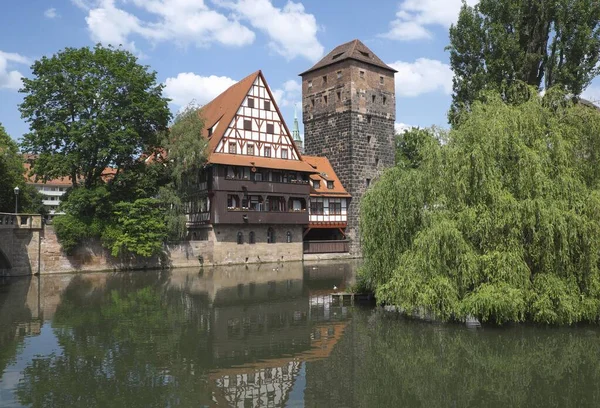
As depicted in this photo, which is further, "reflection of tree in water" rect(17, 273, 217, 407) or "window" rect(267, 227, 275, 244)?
"window" rect(267, 227, 275, 244)

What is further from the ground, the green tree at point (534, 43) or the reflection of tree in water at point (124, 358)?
the green tree at point (534, 43)

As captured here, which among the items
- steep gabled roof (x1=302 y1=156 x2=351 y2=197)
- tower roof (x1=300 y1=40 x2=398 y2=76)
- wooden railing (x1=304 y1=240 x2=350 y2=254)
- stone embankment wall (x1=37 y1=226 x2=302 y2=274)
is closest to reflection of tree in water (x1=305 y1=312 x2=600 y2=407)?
stone embankment wall (x1=37 y1=226 x2=302 y2=274)

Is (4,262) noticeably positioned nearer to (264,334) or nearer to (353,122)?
(264,334)

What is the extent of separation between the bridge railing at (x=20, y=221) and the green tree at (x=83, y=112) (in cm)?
356

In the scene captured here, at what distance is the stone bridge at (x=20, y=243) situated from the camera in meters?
35.6

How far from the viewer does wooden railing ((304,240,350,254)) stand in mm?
51312

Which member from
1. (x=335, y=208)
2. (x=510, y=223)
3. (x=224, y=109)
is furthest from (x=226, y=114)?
(x=510, y=223)

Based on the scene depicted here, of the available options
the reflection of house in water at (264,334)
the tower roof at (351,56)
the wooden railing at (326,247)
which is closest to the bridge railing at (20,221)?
the reflection of house in water at (264,334)

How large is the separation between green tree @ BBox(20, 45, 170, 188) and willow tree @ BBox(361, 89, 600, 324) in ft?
88.9

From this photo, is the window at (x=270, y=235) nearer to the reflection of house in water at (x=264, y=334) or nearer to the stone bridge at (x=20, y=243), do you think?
the reflection of house in water at (x=264, y=334)

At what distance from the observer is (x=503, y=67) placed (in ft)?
91.4

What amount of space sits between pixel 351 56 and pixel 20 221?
32790 mm

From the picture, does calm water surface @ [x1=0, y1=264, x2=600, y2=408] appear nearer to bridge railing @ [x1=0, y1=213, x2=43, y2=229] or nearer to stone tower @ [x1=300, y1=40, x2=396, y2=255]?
bridge railing @ [x1=0, y1=213, x2=43, y2=229]

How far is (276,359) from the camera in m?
13.5
